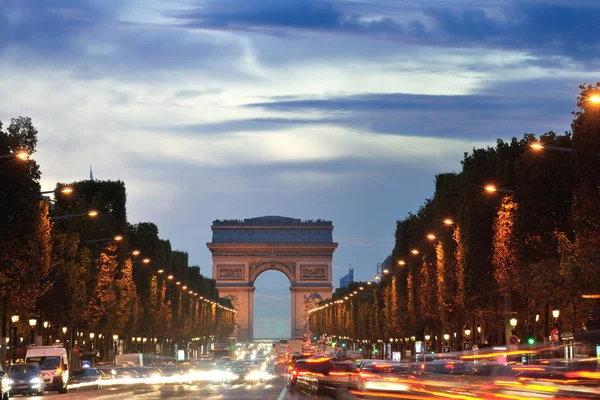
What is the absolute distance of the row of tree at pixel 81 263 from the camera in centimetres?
5206

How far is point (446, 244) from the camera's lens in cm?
8256

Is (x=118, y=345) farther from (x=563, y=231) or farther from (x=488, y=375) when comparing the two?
(x=488, y=375)

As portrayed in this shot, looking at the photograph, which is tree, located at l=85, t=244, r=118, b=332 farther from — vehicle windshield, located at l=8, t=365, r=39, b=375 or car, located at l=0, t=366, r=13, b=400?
car, located at l=0, t=366, r=13, b=400

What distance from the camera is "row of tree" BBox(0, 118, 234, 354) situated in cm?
5206

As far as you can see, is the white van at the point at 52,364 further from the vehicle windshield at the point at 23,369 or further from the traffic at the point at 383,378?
the vehicle windshield at the point at 23,369

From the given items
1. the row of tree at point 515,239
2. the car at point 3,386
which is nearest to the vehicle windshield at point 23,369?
the car at point 3,386

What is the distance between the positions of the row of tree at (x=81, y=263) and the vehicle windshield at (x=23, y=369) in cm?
330

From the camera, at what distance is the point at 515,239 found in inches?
2308

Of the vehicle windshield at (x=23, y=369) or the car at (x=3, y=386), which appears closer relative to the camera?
the car at (x=3, y=386)

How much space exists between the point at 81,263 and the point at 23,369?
89.5 ft

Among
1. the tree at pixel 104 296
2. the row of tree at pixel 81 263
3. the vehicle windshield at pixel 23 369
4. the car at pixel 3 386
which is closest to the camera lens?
the car at pixel 3 386

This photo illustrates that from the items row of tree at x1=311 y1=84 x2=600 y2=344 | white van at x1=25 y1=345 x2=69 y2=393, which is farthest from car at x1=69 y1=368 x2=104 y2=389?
row of tree at x1=311 y1=84 x2=600 y2=344

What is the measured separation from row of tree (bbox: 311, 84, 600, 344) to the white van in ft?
73.2

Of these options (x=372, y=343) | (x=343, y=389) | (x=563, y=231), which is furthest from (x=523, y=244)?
(x=372, y=343)
